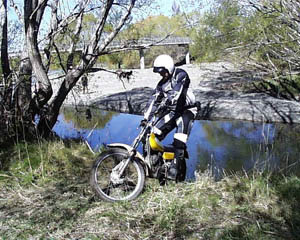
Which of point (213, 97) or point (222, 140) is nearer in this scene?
point (222, 140)

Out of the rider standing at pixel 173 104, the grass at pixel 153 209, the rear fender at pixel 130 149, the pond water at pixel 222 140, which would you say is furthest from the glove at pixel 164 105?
the pond water at pixel 222 140

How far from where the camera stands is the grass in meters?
2.85

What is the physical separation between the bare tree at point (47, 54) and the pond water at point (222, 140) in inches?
32.6

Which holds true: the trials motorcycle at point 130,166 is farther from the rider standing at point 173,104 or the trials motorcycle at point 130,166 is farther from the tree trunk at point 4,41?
the tree trunk at point 4,41

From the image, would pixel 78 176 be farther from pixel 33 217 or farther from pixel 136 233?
pixel 136 233

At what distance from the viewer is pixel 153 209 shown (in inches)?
126

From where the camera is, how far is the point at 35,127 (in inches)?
207

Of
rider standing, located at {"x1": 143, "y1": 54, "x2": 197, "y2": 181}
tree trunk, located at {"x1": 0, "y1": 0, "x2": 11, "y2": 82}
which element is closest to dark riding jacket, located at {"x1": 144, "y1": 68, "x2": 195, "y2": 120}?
rider standing, located at {"x1": 143, "y1": 54, "x2": 197, "y2": 181}

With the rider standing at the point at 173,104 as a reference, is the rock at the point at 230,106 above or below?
below

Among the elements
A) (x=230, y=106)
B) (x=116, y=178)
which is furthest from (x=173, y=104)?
(x=230, y=106)

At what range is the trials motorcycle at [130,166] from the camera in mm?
3369

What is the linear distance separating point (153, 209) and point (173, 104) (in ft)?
3.51

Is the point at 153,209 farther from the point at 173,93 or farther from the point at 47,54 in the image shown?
the point at 47,54

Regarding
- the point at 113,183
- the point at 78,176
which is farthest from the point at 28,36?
the point at 113,183
